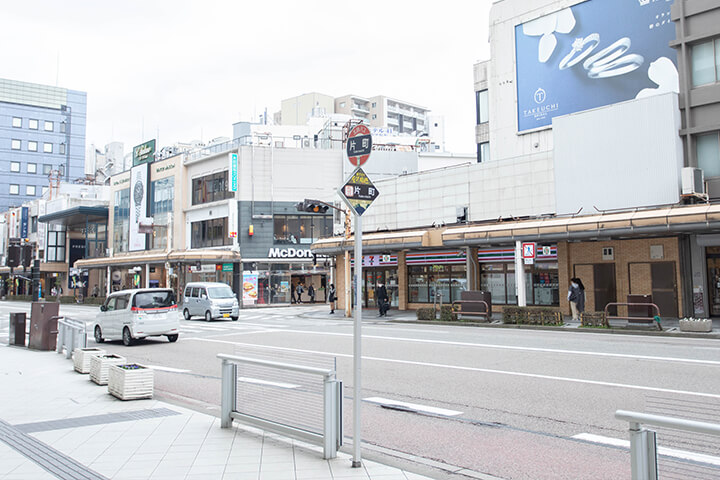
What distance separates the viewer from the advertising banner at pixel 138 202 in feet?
194

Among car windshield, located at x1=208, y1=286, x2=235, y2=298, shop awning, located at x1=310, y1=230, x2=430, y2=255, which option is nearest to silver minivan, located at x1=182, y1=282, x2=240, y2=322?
car windshield, located at x1=208, y1=286, x2=235, y2=298

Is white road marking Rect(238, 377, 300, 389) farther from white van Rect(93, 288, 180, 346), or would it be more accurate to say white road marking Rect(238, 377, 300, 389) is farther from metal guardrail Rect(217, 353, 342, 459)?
white van Rect(93, 288, 180, 346)

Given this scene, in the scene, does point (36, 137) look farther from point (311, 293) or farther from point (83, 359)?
point (83, 359)

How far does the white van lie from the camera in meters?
18.6

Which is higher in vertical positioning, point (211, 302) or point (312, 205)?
point (312, 205)

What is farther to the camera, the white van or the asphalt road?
the white van

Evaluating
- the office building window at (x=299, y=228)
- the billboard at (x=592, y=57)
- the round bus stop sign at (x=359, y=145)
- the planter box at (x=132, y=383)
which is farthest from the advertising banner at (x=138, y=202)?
the round bus stop sign at (x=359, y=145)

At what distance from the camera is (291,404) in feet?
22.1

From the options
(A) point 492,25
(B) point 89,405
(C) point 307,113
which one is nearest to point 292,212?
(A) point 492,25

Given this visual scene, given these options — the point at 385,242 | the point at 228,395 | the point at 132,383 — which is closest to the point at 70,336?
the point at 132,383

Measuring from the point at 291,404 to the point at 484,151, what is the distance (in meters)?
35.0

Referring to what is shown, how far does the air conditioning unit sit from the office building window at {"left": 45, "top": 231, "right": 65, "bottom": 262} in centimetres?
7402

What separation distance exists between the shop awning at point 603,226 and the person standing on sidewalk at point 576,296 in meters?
1.89

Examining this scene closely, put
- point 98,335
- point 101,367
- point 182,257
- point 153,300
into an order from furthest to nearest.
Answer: point 182,257 < point 98,335 < point 153,300 < point 101,367
